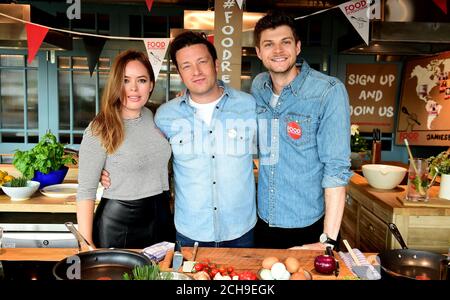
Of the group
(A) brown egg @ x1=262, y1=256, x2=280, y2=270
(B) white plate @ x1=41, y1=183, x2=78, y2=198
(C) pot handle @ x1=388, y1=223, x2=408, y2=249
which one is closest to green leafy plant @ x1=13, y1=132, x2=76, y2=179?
(B) white plate @ x1=41, y1=183, x2=78, y2=198

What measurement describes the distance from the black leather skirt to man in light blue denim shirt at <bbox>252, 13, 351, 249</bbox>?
49 cm

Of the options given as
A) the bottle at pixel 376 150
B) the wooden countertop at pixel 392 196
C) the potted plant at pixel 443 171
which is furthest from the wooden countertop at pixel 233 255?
the bottle at pixel 376 150

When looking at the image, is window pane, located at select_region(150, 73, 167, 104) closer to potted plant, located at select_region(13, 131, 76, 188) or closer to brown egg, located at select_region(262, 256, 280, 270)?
potted plant, located at select_region(13, 131, 76, 188)

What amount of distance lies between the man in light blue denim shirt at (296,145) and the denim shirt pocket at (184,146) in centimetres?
32

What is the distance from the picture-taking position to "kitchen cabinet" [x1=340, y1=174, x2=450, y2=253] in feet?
8.04

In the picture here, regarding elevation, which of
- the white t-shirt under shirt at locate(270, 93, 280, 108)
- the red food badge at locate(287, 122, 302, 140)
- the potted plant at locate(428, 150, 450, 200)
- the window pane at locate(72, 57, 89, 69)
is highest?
the window pane at locate(72, 57, 89, 69)

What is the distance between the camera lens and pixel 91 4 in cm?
505

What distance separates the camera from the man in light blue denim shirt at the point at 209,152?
6.25ft

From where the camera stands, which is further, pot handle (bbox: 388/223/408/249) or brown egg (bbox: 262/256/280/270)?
pot handle (bbox: 388/223/408/249)

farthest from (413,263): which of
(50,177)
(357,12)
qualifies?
(50,177)
